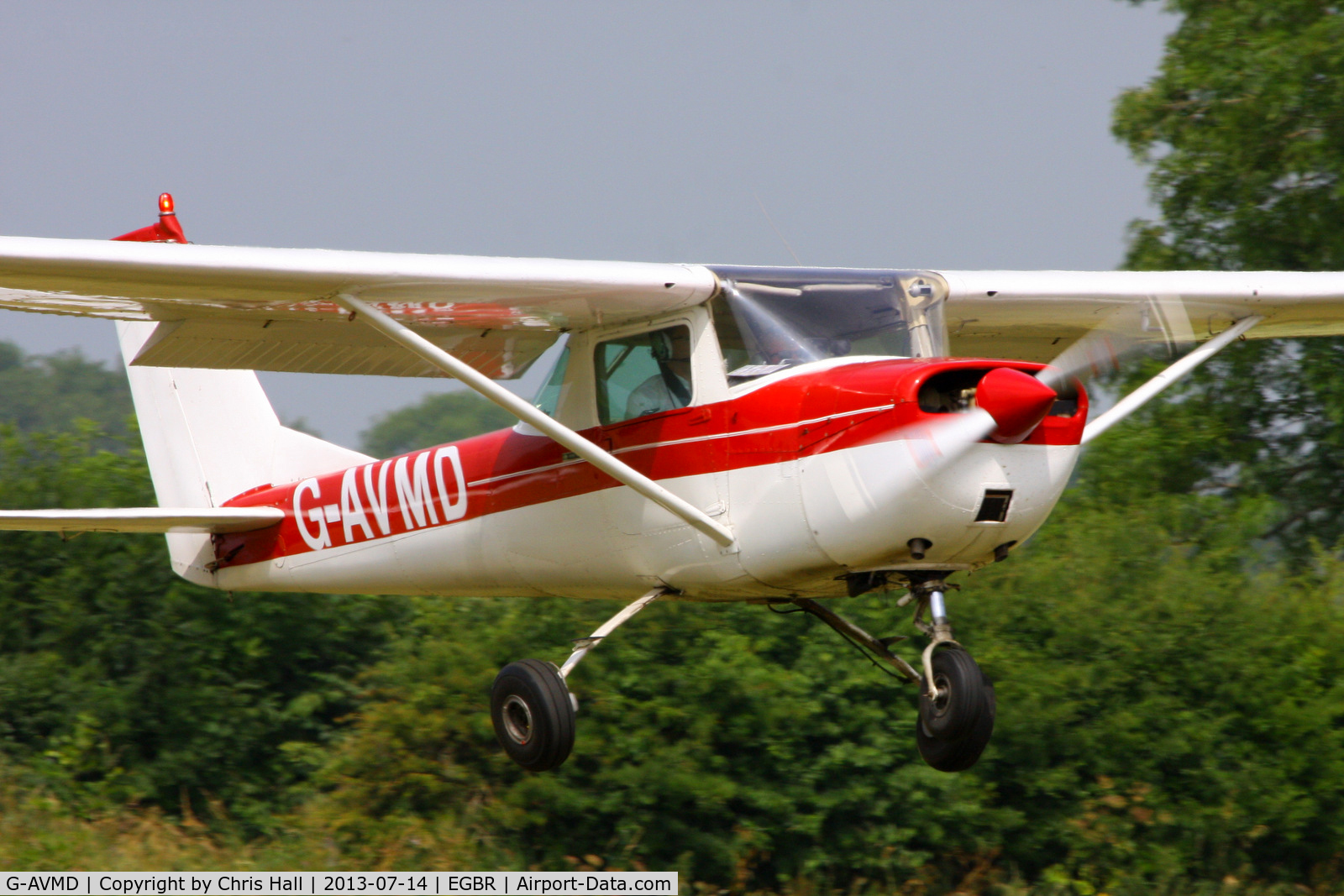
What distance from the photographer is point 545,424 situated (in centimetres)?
656

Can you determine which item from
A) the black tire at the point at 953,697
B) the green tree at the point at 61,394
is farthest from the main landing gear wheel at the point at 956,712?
the green tree at the point at 61,394

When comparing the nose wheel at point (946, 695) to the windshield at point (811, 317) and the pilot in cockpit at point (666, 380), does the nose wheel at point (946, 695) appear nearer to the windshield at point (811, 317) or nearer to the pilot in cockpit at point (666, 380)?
the windshield at point (811, 317)

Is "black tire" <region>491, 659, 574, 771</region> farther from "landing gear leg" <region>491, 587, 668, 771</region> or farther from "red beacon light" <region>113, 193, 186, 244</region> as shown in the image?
"red beacon light" <region>113, 193, 186, 244</region>

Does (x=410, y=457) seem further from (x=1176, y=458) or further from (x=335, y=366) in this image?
(x=1176, y=458)

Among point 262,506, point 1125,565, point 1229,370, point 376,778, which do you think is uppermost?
point 262,506

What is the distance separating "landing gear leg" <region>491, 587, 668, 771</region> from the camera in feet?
21.6

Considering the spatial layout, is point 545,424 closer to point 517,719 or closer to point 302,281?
point 302,281

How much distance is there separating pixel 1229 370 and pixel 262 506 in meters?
12.2

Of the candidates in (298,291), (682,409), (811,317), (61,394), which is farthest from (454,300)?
(61,394)

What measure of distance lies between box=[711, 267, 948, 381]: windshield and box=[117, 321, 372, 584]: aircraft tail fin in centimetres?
365

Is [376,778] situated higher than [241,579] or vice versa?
[241,579]

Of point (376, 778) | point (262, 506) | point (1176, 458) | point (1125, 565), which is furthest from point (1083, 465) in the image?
point (262, 506)

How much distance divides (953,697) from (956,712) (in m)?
0.06

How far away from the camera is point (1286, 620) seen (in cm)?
1376
